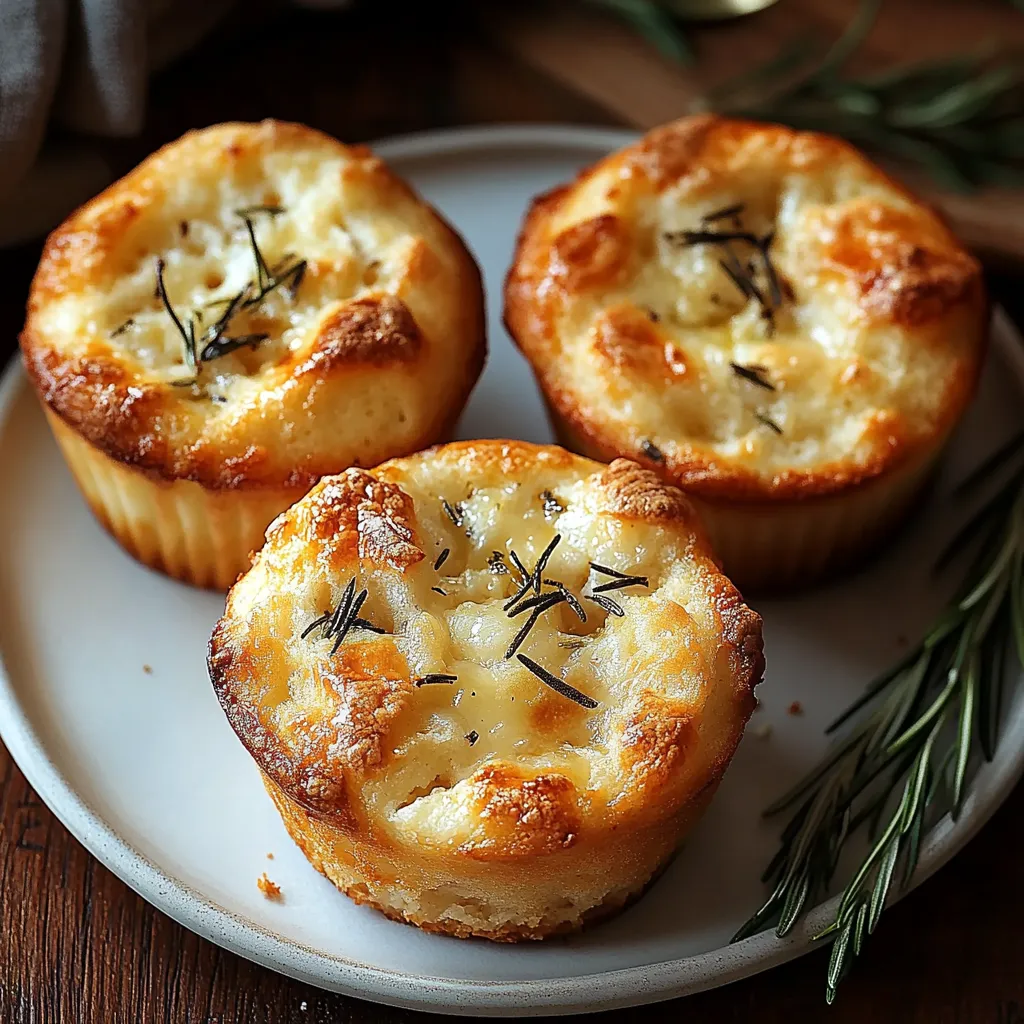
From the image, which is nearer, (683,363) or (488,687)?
(488,687)

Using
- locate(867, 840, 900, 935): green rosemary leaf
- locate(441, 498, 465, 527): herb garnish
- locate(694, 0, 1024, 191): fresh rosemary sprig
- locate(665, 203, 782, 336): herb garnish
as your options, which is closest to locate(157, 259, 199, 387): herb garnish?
locate(441, 498, 465, 527): herb garnish

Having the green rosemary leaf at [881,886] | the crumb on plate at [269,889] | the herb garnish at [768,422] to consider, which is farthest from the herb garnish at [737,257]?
the crumb on plate at [269,889]

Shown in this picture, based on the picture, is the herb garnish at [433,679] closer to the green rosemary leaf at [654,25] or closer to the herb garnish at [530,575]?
the herb garnish at [530,575]

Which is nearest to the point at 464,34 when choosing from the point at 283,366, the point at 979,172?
the point at 979,172

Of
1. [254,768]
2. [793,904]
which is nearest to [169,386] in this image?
[254,768]

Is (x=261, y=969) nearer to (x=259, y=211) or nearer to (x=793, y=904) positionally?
(x=793, y=904)

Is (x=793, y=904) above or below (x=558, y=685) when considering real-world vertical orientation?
below

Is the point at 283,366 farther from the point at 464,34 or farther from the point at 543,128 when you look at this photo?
the point at 464,34
